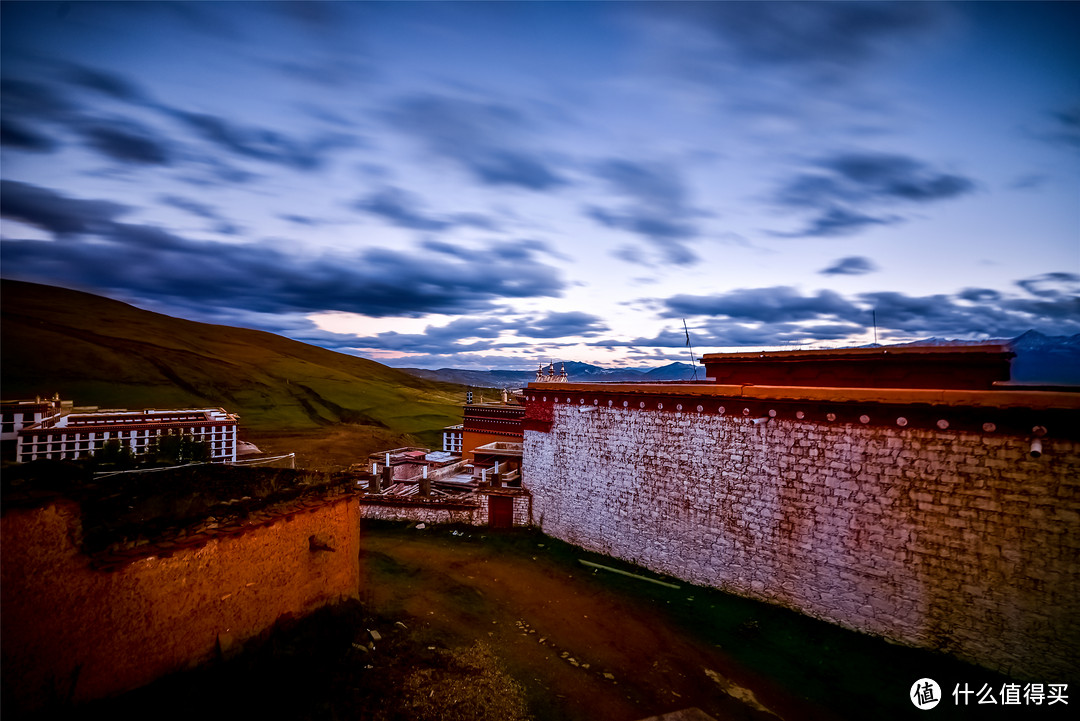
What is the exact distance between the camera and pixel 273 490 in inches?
308

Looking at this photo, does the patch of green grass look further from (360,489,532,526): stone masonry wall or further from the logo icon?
(360,489,532,526): stone masonry wall

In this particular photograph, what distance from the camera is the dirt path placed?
7254mm

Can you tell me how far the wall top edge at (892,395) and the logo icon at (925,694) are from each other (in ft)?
14.8

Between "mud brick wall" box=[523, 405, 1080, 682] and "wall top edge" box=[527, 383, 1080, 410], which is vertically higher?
"wall top edge" box=[527, 383, 1080, 410]

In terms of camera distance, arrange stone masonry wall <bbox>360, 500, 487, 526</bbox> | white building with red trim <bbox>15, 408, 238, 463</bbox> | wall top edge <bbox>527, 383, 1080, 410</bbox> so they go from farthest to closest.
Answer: white building with red trim <bbox>15, 408, 238, 463</bbox>, stone masonry wall <bbox>360, 500, 487, 526</bbox>, wall top edge <bbox>527, 383, 1080, 410</bbox>

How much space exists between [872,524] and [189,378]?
85489mm

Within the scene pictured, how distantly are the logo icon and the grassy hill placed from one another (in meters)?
48.7

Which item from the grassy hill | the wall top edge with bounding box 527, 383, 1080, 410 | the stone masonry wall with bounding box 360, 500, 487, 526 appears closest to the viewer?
the wall top edge with bounding box 527, 383, 1080, 410

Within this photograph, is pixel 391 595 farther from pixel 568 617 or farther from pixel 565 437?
pixel 565 437

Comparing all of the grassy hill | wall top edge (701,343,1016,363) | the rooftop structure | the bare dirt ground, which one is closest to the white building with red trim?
the grassy hill

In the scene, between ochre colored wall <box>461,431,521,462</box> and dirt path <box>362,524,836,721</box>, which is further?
ochre colored wall <box>461,431,521,462</box>

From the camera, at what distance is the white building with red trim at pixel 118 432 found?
22.7 m

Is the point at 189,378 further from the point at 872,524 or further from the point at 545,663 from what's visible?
the point at 872,524

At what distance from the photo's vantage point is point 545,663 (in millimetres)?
8180
